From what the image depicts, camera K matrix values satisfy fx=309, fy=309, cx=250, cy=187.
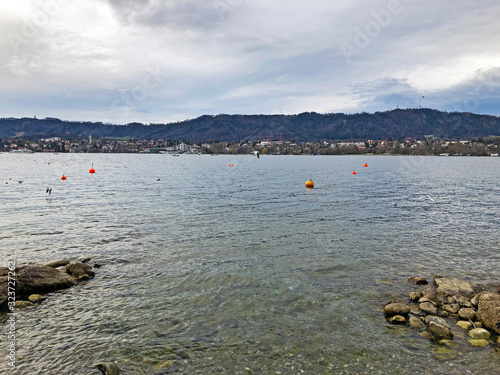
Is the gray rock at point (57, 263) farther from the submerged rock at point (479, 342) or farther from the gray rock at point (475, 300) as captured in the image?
the gray rock at point (475, 300)

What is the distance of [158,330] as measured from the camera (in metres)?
12.1

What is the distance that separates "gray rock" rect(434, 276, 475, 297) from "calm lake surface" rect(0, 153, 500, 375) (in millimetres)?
1385

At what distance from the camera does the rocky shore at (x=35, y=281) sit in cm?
1427

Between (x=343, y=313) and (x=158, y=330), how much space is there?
25.6 feet

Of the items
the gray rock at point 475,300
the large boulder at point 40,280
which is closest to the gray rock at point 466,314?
the gray rock at point 475,300

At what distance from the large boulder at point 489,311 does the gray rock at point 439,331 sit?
6.53ft

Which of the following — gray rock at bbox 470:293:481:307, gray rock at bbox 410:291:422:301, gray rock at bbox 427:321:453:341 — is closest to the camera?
gray rock at bbox 427:321:453:341

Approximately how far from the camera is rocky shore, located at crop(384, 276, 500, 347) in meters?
11.9

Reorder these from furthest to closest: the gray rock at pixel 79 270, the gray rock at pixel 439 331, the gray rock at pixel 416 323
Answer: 1. the gray rock at pixel 79 270
2. the gray rock at pixel 416 323
3. the gray rock at pixel 439 331

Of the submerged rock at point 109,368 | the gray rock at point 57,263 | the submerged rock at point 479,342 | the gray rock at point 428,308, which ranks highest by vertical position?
the gray rock at point 57,263

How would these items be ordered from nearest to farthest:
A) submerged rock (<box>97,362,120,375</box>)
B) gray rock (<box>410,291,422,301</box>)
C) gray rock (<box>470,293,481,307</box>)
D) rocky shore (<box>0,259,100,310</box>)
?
submerged rock (<box>97,362,120,375</box>)
gray rock (<box>470,293,481,307</box>)
rocky shore (<box>0,259,100,310</box>)
gray rock (<box>410,291,422,301</box>)

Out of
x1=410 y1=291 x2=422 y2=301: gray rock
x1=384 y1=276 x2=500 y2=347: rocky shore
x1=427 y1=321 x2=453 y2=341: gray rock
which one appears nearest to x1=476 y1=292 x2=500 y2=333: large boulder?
x1=384 y1=276 x2=500 y2=347: rocky shore

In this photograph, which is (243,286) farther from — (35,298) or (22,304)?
(22,304)

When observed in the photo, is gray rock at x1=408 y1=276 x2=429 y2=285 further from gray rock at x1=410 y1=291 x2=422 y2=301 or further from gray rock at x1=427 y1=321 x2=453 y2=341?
gray rock at x1=427 y1=321 x2=453 y2=341
